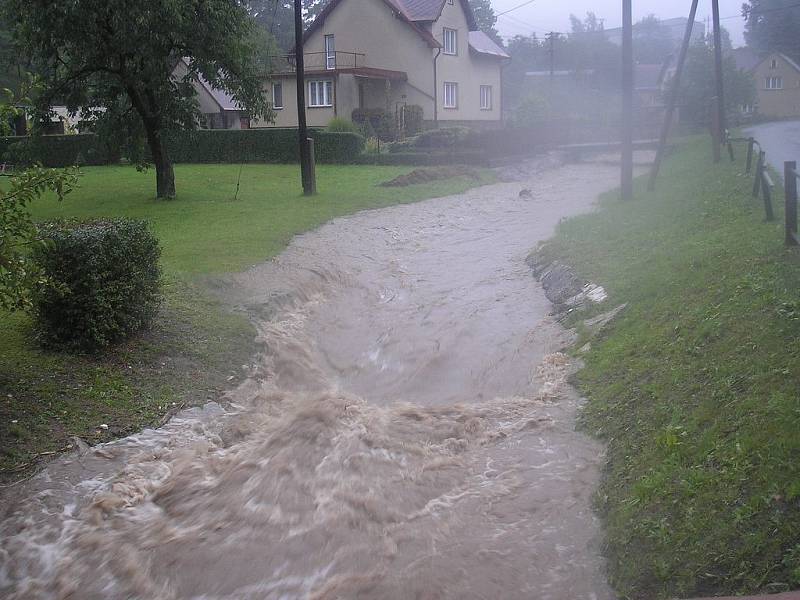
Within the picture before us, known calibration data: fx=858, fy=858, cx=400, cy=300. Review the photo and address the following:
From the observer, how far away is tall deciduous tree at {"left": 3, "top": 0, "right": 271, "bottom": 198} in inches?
802

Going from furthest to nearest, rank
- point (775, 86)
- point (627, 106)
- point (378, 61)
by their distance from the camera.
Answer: point (775, 86), point (378, 61), point (627, 106)

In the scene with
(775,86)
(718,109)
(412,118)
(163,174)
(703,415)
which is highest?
(775,86)

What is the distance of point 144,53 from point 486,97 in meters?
37.6

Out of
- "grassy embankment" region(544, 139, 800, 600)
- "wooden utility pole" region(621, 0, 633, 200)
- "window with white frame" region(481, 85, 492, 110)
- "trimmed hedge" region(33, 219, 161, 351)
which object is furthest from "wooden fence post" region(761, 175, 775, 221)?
"window with white frame" region(481, 85, 492, 110)

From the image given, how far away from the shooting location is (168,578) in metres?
6.02

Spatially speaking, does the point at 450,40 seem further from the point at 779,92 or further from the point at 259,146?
the point at 779,92

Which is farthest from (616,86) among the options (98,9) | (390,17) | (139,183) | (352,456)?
(352,456)

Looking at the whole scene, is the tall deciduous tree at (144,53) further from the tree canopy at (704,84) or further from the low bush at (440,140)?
the tree canopy at (704,84)

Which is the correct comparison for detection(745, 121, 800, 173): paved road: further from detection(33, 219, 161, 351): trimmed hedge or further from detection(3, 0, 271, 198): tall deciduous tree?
detection(33, 219, 161, 351): trimmed hedge

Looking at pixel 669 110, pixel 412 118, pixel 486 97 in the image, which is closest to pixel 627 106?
pixel 669 110

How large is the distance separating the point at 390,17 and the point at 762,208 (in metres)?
38.2

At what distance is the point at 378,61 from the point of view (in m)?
48.9

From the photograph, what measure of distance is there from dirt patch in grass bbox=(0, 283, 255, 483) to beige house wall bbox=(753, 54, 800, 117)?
181ft

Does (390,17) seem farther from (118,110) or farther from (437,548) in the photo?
(437,548)
